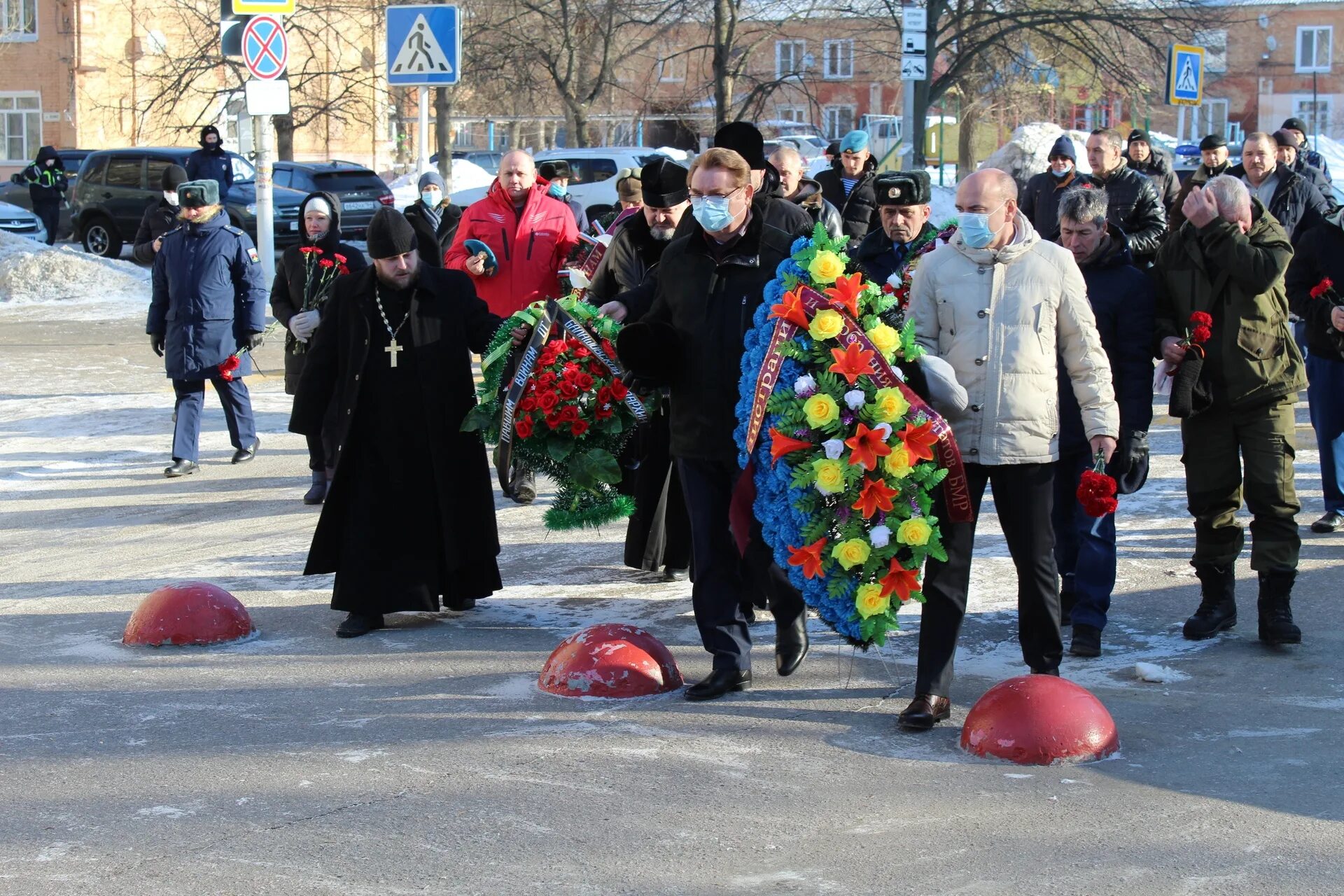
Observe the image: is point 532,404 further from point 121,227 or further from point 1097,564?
point 121,227

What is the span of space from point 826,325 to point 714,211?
749 mm

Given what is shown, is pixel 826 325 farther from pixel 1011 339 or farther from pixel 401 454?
pixel 401 454

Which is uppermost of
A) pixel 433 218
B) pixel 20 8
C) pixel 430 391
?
pixel 20 8

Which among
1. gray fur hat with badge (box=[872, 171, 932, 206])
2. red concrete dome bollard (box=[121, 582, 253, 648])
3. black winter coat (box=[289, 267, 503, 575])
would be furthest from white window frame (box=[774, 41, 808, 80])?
red concrete dome bollard (box=[121, 582, 253, 648])

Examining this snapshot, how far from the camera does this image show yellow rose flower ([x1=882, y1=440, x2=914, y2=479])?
224 inches

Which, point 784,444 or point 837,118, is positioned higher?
point 837,118

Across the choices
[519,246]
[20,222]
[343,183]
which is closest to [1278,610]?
[519,246]

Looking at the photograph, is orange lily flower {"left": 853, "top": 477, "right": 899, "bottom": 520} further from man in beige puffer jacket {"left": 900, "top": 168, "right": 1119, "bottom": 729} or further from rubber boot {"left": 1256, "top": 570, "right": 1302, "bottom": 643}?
rubber boot {"left": 1256, "top": 570, "right": 1302, "bottom": 643}

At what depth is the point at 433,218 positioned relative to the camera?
13.8 meters

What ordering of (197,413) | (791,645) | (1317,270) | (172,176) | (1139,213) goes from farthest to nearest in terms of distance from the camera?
1. (172,176)
2. (197,413)
3. (1139,213)
4. (1317,270)
5. (791,645)

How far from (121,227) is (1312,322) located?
25.2m

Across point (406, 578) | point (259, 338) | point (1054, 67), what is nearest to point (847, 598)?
point (406, 578)

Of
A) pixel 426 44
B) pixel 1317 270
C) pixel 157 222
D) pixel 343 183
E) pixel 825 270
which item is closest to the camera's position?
pixel 825 270

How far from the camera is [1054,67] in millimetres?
28734
